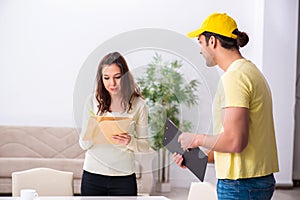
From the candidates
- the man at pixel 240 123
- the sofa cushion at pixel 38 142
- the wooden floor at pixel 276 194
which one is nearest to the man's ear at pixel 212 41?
the man at pixel 240 123

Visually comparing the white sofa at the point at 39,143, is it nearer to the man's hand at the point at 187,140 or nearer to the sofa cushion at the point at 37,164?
the sofa cushion at the point at 37,164

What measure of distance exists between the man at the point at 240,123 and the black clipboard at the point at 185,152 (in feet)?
0.43

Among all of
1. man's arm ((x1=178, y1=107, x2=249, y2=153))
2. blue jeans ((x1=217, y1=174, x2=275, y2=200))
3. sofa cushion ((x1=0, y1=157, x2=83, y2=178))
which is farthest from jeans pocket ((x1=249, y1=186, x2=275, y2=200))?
sofa cushion ((x1=0, y1=157, x2=83, y2=178))

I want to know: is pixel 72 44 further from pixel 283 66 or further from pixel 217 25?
pixel 217 25

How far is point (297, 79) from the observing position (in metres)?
6.71

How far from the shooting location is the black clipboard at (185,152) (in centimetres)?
152

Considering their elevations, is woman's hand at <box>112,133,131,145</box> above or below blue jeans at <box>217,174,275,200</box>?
above

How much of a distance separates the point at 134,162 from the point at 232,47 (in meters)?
0.62

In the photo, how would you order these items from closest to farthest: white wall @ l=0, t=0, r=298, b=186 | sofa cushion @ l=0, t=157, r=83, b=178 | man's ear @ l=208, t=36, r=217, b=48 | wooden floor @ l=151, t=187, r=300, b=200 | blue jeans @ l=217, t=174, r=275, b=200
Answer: man's ear @ l=208, t=36, r=217, b=48
blue jeans @ l=217, t=174, r=275, b=200
sofa cushion @ l=0, t=157, r=83, b=178
wooden floor @ l=151, t=187, r=300, b=200
white wall @ l=0, t=0, r=298, b=186

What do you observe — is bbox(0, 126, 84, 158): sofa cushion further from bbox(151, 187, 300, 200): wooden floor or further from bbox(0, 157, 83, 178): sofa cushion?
bbox(151, 187, 300, 200): wooden floor

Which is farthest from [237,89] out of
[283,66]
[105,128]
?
[283,66]

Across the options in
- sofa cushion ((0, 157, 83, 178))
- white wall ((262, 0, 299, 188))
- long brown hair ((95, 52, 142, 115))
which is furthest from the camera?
white wall ((262, 0, 299, 188))

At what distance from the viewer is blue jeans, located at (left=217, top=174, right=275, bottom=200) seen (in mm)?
2062

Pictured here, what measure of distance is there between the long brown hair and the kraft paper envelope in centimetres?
4
